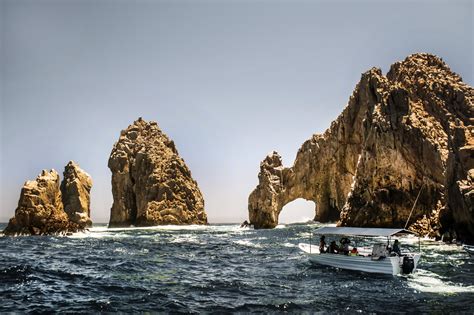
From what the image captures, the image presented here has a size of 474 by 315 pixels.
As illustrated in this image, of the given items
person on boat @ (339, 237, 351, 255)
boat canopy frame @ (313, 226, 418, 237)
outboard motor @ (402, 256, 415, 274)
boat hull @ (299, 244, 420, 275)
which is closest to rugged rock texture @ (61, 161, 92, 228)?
boat canopy frame @ (313, 226, 418, 237)

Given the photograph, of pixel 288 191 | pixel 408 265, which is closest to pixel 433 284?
pixel 408 265

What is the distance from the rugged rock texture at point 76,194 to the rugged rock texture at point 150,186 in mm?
21999

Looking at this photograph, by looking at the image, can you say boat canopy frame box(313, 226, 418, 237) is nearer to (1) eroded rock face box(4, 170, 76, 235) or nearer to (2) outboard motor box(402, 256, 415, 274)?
(2) outboard motor box(402, 256, 415, 274)

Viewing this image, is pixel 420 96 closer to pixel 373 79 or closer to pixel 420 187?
pixel 373 79

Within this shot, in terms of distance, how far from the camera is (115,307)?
697 inches

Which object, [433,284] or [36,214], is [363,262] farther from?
[36,214]

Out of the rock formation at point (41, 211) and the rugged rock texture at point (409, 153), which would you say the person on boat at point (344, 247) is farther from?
the rock formation at point (41, 211)

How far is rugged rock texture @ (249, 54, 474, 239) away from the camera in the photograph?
175ft

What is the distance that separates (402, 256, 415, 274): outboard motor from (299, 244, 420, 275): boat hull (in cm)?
40

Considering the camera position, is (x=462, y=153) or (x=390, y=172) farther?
(x=390, y=172)

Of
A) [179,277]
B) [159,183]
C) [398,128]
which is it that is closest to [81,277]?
[179,277]

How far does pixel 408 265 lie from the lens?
2833 cm

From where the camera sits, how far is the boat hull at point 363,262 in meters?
28.6

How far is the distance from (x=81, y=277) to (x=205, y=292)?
9074 millimetres
